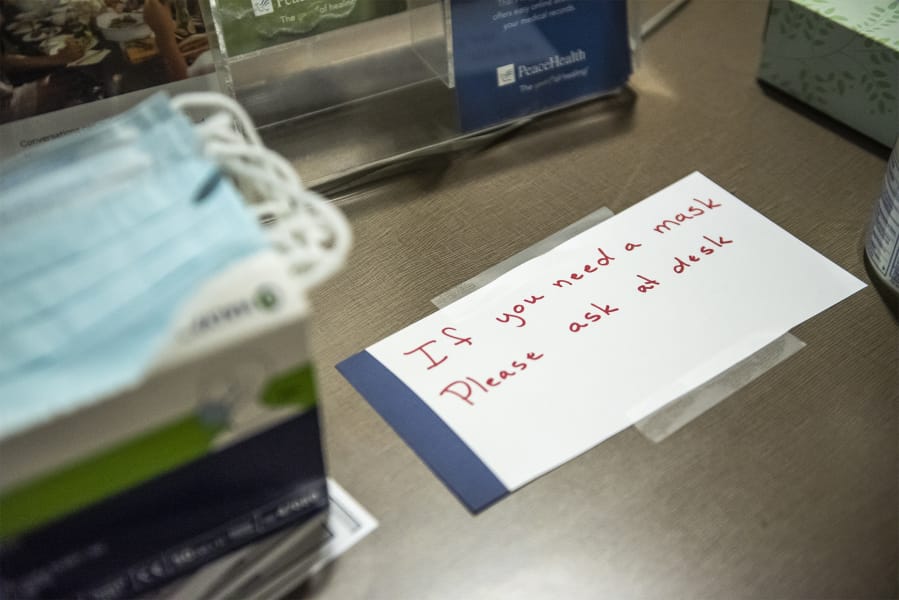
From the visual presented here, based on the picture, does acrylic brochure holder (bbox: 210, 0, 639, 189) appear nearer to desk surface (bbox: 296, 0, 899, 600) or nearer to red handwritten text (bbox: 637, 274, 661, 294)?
desk surface (bbox: 296, 0, 899, 600)

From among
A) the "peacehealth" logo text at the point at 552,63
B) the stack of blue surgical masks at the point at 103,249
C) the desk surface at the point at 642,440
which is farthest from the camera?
the "peacehealth" logo text at the point at 552,63

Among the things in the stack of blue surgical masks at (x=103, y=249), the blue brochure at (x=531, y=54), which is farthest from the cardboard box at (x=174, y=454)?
the blue brochure at (x=531, y=54)

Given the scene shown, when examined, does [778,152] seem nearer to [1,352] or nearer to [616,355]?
[616,355]

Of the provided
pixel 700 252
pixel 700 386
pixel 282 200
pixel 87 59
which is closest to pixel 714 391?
pixel 700 386

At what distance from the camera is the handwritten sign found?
0.53 metres

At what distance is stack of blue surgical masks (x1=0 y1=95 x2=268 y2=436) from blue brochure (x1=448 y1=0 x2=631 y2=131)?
309 millimetres

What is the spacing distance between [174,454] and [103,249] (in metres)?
0.09

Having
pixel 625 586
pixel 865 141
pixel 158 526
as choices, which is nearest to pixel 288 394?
pixel 158 526

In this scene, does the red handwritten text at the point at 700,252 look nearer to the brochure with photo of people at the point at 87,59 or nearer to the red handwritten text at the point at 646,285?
the red handwritten text at the point at 646,285

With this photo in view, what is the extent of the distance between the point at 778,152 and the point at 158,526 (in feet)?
1.74

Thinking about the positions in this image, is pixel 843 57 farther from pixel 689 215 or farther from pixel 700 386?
pixel 700 386

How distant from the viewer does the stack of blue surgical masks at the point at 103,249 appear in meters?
0.35

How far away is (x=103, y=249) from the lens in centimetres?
39

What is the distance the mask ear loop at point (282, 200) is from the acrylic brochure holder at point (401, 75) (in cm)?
24
